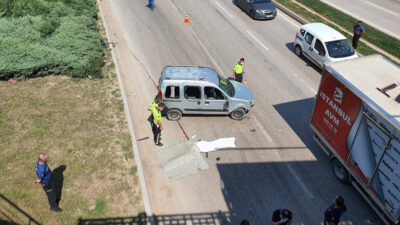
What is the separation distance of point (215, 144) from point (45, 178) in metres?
6.13

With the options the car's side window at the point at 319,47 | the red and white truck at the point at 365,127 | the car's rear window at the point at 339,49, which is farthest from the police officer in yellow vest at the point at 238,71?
the car's rear window at the point at 339,49

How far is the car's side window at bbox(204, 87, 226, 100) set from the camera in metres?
12.8

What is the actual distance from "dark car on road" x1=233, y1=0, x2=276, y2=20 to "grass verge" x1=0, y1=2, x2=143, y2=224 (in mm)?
12719

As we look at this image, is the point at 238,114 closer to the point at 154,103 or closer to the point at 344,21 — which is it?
the point at 154,103

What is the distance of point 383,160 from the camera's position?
28.5 ft

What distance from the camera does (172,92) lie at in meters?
12.6

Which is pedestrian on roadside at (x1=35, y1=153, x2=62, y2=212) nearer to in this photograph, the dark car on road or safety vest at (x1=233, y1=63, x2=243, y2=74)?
safety vest at (x1=233, y1=63, x2=243, y2=74)

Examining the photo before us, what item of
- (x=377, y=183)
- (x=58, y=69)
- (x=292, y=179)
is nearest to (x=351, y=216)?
(x=377, y=183)

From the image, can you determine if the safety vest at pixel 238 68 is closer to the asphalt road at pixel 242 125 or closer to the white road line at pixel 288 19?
the asphalt road at pixel 242 125

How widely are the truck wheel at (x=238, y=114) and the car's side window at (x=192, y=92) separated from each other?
177cm

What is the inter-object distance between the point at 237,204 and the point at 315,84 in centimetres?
908

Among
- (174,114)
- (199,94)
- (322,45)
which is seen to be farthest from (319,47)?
(174,114)

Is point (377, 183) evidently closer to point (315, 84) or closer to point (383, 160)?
point (383, 160)

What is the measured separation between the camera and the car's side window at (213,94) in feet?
41.9
